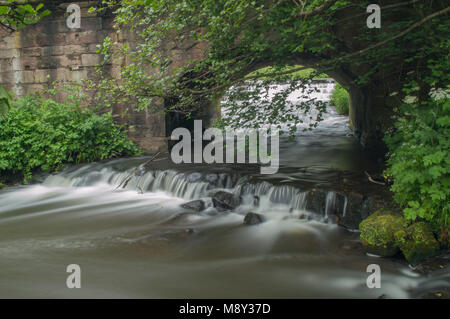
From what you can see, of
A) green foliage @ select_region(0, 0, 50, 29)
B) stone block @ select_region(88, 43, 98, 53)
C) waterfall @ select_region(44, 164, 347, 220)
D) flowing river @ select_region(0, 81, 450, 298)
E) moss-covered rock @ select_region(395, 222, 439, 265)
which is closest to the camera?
green foliage @ select_region(0, 0, 50, 29)

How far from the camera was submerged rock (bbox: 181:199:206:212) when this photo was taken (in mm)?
A: 5891

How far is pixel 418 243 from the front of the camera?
388cm

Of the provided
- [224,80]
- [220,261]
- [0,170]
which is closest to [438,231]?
[220,261]

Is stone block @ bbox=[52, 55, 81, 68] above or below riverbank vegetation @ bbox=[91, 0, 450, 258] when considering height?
above

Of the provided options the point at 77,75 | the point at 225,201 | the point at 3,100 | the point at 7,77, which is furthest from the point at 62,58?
the point at 3,100

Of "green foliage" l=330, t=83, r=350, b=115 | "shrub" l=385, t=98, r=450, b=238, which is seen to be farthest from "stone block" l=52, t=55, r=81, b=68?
"green foliage" l=330, t=83, r=350, b=115

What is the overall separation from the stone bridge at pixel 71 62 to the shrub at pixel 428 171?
4843 millimetres

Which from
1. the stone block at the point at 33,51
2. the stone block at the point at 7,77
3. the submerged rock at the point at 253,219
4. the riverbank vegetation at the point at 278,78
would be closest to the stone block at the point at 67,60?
the stone block at the point at 33,51

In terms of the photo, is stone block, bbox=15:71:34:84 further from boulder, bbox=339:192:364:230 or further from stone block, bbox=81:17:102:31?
boulder, bbox=339:192:364:230

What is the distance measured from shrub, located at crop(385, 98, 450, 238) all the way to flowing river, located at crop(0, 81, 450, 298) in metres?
0.59

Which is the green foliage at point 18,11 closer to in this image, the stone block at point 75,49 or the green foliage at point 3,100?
the green foliage at point 3,100

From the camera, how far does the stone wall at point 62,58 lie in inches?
365

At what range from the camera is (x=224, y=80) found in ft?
17.2

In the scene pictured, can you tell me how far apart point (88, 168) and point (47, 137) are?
113cm
